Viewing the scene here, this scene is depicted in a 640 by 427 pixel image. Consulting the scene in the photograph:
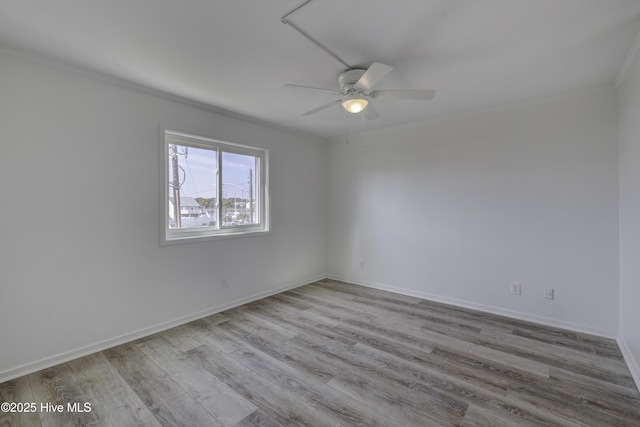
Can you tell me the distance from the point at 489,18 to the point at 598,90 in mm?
1941

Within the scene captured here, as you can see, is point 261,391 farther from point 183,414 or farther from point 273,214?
point 273,214

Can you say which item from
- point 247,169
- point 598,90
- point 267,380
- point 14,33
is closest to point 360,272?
point 247,169

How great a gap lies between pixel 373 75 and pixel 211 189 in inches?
91.6

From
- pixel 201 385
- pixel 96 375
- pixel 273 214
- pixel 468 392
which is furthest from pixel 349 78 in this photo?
pixel 96 375

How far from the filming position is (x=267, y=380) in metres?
2.08

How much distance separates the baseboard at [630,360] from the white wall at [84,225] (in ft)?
12.3

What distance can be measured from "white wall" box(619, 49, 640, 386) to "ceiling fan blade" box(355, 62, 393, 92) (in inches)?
74.3

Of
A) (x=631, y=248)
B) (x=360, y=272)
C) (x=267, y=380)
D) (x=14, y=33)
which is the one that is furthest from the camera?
(x=360, y=272)

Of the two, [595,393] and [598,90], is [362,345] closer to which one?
[595,393]

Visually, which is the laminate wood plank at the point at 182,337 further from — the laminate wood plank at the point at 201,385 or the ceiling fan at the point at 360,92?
the ceiling fan at the point at 360,92

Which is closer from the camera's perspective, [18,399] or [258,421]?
[258,421]

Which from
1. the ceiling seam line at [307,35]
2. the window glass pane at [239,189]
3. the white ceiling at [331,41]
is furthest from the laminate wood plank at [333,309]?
the ceiling seam line at [307,35]

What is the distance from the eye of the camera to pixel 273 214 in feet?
13.2

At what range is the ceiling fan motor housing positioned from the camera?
7.38 ft
